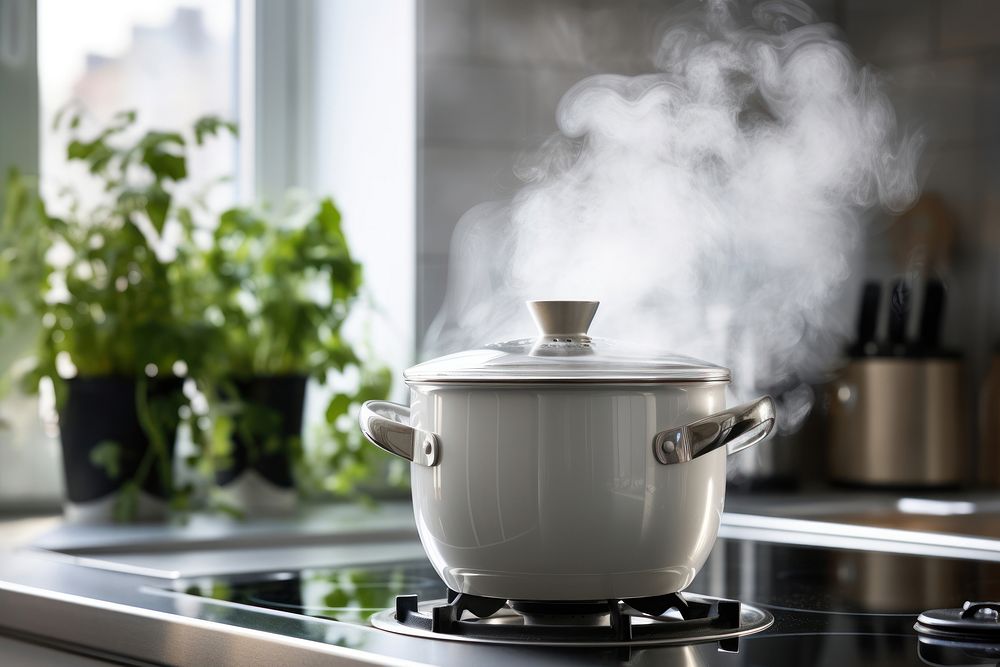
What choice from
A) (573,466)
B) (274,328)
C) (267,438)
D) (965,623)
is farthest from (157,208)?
(965,623)

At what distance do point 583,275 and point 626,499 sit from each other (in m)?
1.05

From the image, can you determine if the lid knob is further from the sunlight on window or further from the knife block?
the sunlight on window

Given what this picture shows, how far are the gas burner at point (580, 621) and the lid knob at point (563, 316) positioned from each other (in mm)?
172

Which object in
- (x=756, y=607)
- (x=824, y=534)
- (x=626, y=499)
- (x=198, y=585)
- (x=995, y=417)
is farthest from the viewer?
(x=995, y=417)

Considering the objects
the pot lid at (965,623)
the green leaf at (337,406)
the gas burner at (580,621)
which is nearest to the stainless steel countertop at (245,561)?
the gas burner at (580,621)

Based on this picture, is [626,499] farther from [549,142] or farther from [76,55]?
[76,55]

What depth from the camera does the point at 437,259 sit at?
1871 mm

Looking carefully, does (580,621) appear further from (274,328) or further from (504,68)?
(504,68)

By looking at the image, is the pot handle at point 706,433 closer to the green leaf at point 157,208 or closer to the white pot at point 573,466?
the white pot at point 573,466

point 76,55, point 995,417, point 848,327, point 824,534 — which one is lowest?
point 824,534

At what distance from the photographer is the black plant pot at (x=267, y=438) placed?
177 centimetres

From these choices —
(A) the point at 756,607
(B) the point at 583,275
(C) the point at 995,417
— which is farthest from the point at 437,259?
(A) the point at 756,607

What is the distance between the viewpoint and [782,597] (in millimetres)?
991

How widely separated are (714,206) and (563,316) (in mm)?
1037
